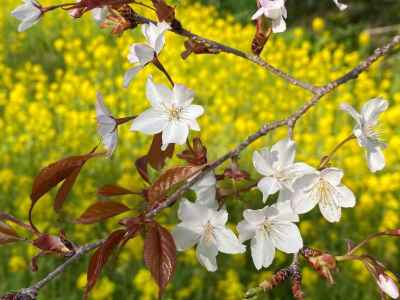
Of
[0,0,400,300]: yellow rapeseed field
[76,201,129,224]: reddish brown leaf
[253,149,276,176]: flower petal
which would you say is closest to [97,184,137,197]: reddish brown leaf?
[76,201,129,224]: reddish brown leaf

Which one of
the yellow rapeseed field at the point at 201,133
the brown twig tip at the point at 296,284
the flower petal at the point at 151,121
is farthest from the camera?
the yellow rapeseed field at the point at 201,133

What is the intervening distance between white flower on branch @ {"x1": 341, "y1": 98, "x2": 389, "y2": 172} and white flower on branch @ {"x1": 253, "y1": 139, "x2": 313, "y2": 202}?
75 millimetres

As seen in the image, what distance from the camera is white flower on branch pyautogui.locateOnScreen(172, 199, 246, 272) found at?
655 millimetres

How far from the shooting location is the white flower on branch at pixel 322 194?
623mm

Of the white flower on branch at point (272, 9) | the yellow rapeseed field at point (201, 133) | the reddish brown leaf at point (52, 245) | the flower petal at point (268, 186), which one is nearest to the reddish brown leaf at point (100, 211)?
the reddish brown leaf at point (52, 245)

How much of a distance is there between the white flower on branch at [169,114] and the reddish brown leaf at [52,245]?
0.42 ft

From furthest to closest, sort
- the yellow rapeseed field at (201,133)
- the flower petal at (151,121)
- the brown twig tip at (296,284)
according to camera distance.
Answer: the yellow rapeseed field at (201,133) < the flower petal at (151,121) < the brown twig tip at (296,284)

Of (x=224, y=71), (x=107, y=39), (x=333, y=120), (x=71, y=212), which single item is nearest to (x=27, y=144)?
(x=71, y=212)

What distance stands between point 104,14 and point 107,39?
→ 4291 mm

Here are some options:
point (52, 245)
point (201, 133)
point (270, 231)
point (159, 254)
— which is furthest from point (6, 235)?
point (201, 133)

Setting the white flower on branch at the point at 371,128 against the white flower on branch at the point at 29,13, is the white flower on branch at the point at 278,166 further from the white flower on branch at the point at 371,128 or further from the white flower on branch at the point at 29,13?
the white flower on branch at the point at 29,13

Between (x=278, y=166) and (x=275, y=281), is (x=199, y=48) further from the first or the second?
(x=275, y=281)

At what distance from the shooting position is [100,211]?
641mm

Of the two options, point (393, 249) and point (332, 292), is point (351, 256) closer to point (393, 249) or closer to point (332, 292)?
point (332, 292)
